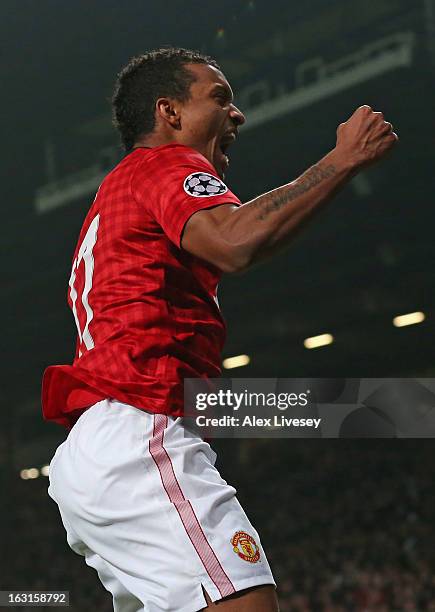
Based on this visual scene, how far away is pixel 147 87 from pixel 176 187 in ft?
1.68

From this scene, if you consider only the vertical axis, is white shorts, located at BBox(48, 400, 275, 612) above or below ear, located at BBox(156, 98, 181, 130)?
below

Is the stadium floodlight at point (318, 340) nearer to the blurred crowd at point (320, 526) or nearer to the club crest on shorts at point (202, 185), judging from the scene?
the blurred crowd at point (320, 526)

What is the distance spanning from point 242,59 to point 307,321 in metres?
3.16

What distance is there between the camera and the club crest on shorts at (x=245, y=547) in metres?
1.53

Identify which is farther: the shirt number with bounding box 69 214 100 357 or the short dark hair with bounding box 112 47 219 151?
the short dark hair with bounding box 112 47 219 151

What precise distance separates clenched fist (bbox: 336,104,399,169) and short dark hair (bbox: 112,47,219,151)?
474 millimetres

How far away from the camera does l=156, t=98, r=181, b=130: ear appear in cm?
195

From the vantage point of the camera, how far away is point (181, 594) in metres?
1.50

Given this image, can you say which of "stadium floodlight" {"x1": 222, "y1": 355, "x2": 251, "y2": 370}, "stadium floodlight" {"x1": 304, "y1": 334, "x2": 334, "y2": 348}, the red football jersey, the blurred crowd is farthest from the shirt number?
"stadium floodlight" {"x1": 222, "y1": 355, "x2": 251, "y2": 370}

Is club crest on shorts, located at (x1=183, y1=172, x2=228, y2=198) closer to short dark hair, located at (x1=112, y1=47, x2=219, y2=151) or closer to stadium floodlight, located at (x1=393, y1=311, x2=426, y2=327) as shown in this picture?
short dark hair, located at (x1=112, y1=47, x2=219, y2=151)

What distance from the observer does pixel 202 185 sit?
1.61 metres

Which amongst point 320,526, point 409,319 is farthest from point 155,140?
point 409,319

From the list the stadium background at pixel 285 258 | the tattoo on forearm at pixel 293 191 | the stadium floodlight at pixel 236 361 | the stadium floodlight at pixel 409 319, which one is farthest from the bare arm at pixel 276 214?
the stadium floodlight at pixel 236 361

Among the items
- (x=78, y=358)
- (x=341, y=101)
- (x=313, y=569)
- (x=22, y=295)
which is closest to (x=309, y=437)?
(x=313, y=569)
